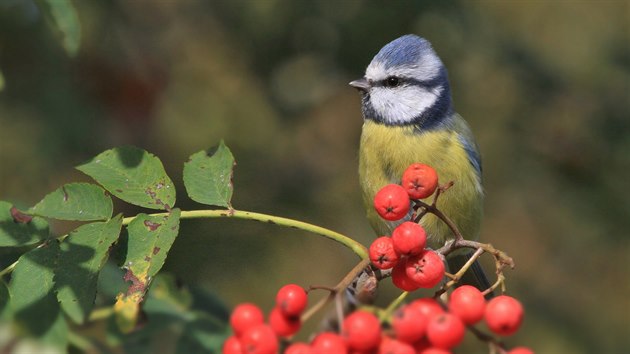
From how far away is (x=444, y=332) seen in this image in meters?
1.42

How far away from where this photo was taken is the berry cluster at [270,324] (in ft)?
4.86

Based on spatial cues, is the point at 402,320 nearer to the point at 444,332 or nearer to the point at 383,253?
the point at 444,332

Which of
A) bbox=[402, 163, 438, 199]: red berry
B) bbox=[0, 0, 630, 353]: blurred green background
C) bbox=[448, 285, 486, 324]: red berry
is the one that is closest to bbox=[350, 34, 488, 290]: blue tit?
bbox=[0, 0, 630, 353]: blurred green background

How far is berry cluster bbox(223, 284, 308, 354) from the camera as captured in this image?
4.86 ft

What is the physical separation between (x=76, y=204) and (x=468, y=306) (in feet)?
2.85

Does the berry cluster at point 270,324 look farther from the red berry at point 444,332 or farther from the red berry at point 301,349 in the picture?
the red berry at point 444,332

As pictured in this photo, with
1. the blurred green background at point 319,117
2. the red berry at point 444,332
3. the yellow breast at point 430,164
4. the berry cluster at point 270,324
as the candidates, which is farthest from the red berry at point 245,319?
the blurred green background at point 319,117

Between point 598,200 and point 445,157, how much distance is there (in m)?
1.41

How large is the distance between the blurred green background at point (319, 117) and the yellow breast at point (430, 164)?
847 millimetres

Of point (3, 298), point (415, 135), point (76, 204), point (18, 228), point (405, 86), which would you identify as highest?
point (405, 86)

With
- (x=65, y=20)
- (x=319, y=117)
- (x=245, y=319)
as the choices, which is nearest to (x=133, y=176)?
(x=65, y=20)

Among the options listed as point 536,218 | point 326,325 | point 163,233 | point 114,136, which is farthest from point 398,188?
point 536,218

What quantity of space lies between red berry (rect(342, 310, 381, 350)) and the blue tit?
1476 mm

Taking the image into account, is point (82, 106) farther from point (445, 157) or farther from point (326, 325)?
point (326, 325)
